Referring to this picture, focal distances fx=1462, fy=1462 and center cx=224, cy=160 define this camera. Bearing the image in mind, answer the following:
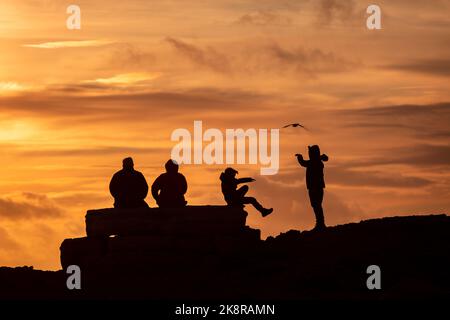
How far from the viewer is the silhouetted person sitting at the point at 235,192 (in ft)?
126

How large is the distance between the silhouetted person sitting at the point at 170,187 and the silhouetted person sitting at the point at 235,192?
4.83 ft

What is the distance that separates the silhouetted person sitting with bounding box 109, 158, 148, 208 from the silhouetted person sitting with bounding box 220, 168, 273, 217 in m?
2.20

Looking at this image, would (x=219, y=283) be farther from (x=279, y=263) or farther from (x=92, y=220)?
(x=92, y=220)

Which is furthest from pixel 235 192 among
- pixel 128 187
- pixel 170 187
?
pixel 128 187

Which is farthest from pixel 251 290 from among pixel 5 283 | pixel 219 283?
pixel 5 283

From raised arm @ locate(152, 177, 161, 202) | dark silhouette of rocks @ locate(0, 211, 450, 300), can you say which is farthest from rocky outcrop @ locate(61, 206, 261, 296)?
raised arm @ locate(152, 177, 161, 202)

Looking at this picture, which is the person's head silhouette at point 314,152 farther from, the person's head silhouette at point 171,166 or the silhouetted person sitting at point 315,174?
the person's head silhouette at point 171,166

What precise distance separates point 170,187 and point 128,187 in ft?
3.61

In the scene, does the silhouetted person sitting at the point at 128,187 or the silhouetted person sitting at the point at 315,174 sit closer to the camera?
the silhouetted person sitting at the point at 128,187

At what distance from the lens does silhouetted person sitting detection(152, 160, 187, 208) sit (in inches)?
1464

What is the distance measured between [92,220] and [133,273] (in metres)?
2.16

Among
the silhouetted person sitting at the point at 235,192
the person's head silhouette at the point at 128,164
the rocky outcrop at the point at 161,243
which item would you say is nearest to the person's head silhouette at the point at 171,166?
the person's head silhouette at the point at 128,164

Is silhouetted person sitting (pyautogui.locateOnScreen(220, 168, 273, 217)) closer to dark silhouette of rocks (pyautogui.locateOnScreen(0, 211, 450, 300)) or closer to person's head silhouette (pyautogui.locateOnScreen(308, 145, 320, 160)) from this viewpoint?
dark silhouette of rocks (pyautogui.locateOnScreen(0, 211, 450, 300))

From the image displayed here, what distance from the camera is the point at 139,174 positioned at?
37344 millimetres
